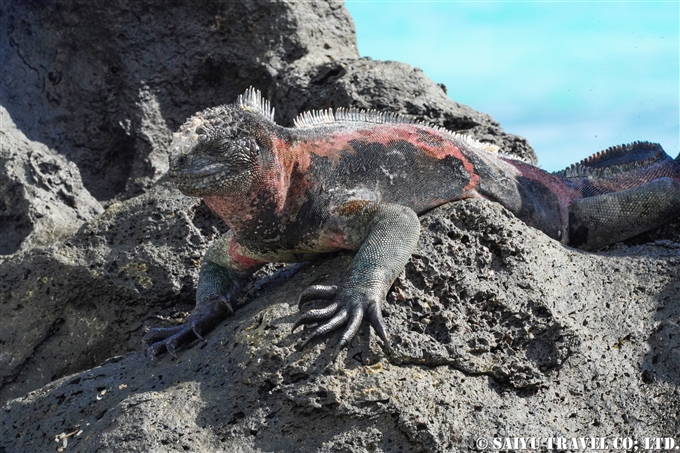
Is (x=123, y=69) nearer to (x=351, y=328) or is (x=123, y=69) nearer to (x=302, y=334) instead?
(x=302, y=334)

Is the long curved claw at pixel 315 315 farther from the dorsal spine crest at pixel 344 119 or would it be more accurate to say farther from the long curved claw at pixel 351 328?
the dorsal spine crest at pixel 344 119

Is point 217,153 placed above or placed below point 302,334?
above

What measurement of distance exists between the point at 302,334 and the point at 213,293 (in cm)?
97

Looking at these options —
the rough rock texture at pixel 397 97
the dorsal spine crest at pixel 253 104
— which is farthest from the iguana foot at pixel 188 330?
the rough rock texture at pixel 397 97

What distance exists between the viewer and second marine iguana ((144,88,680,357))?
10.8 ft

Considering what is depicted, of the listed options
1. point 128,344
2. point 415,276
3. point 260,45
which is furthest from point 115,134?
point 415,276

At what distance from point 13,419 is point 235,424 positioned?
4.37 ft

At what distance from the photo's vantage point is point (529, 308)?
3.37 metres

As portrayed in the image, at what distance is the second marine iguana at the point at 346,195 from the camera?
329cm

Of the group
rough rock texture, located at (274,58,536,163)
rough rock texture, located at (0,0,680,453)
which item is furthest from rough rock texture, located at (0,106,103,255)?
rough rock texture, located at (274,58,536,163)

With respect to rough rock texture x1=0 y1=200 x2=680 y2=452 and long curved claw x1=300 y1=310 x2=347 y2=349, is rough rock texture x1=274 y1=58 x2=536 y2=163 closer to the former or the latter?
rough rock texture x1=0 y1=200 x2=680 y2=452

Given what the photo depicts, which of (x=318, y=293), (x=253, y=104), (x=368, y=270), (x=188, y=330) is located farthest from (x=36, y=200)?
(x=368, y=270)

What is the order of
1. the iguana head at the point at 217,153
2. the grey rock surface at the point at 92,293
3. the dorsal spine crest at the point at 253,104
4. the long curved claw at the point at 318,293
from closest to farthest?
1. the long curved claw at the point at 318,293
2. the iguana head at the point at 217,153
3. the dorsal spine crest at the point at 253,104
4. the grey rock surface at the point at 92,293

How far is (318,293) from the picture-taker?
126 inches
